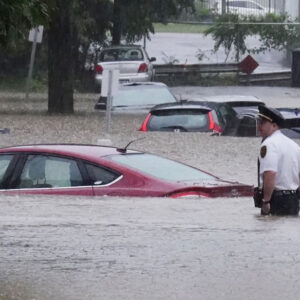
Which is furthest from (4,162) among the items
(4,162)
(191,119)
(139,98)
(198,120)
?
(139,98)

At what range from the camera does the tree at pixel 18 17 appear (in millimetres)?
8406

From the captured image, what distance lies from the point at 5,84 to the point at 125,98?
57.0 ft

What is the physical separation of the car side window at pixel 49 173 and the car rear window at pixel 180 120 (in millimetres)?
11193

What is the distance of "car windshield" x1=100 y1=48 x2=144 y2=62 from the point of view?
43.2 metres

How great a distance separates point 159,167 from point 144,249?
11.6 feet

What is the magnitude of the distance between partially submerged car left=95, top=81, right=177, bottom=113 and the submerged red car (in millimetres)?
16308

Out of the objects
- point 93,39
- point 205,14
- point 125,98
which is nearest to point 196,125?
point 125,98

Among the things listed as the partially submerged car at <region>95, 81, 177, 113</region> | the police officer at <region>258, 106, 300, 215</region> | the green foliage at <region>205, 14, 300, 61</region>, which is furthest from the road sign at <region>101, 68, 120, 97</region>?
the green foliage at <region>205, 14, 300, 61</region>

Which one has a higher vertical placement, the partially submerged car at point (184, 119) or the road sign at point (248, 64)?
the road sign at point (248, 64)

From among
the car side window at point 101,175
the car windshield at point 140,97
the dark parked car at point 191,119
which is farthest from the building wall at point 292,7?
the car side window at point 101,175

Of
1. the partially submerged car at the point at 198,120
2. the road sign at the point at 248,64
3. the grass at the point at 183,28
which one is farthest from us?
the grass at the point at 183,28

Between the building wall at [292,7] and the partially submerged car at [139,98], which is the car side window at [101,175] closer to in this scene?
the partially submerged car at [139,98]

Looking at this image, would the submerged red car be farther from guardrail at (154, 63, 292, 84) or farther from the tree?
guardrail at (154, 63, 292, 84)

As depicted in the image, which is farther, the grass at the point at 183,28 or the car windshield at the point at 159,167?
the grass at the point at 183,28
